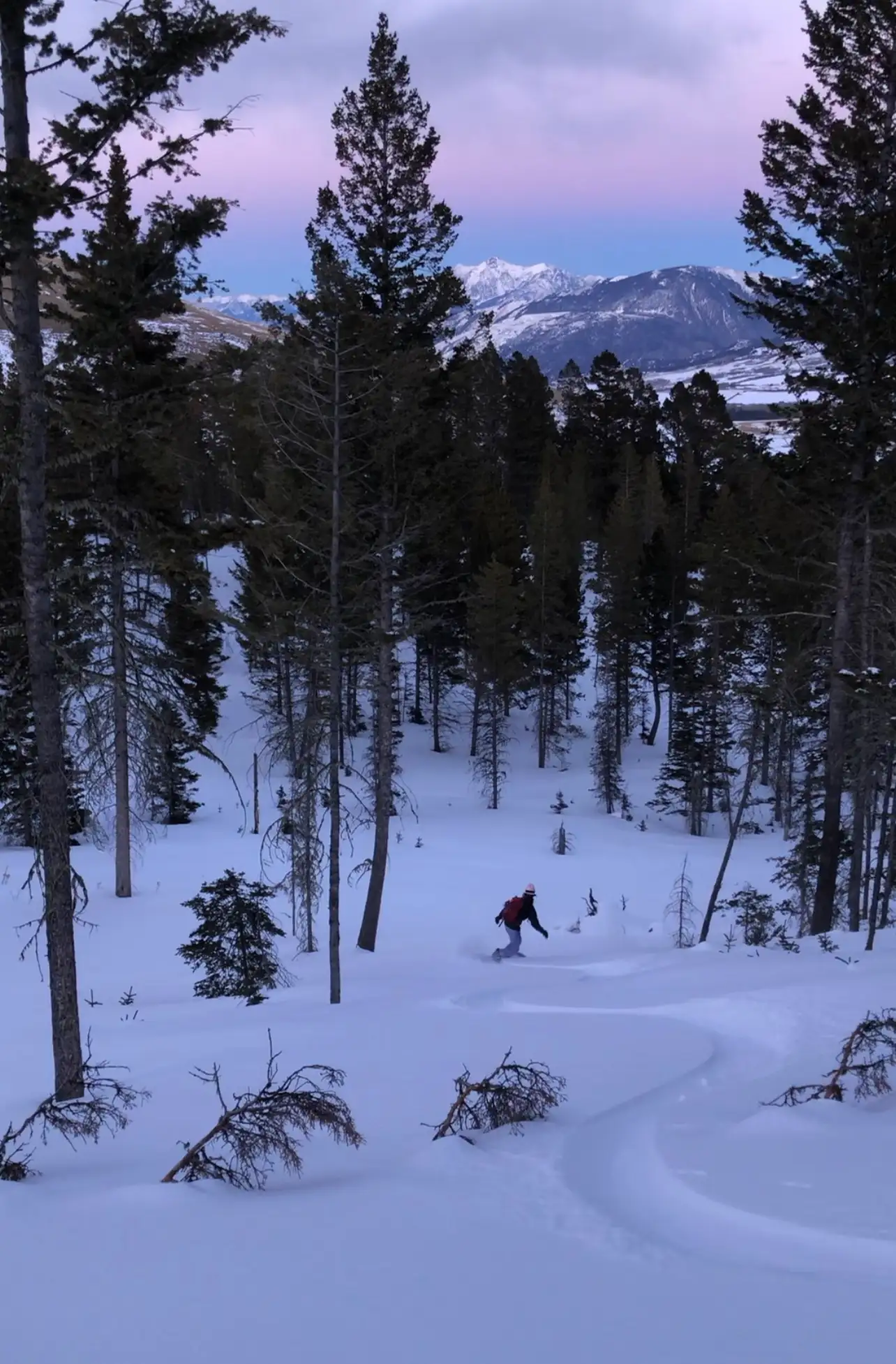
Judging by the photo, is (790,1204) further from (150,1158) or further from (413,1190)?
(150,1158)

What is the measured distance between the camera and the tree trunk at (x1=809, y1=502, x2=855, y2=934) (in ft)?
44.3

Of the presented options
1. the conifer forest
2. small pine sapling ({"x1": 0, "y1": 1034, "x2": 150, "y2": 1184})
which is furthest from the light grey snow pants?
small pine sapling ({"x1": 0, "y1": 1034, "x2": 150, "y2": 1184})

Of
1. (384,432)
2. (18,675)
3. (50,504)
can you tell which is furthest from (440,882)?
(50,504)

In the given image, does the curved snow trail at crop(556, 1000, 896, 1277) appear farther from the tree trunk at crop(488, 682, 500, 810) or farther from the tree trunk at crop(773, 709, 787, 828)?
the tree trunk at crop(488, 682, 500, 810)

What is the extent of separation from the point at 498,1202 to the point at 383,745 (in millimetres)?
11088

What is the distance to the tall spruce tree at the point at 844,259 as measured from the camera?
12523 millimetres

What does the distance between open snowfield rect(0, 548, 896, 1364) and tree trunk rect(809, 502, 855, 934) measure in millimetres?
2745

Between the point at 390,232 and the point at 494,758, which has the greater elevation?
the point at 390,232

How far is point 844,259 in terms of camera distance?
1272cm

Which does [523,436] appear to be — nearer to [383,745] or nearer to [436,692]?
[436,692]

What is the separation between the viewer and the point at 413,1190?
4527 mm

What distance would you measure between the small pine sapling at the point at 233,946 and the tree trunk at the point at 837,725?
28.6 ft

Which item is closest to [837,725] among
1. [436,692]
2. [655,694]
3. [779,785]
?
[779,785]

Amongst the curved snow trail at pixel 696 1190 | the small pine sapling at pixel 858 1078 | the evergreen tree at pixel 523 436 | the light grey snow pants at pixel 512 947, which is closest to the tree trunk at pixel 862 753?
the light grey snow pants at pixel 512 947
